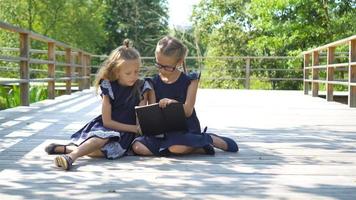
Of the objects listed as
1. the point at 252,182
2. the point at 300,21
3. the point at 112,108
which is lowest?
the point at 252,182

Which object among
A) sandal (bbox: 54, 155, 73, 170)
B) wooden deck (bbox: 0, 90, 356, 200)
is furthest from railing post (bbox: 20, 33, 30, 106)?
sandal (bbox: 54, 155, 73, 170)

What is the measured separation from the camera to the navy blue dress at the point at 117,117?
3.32 metres

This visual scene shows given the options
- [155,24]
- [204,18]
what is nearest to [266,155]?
[204,18]

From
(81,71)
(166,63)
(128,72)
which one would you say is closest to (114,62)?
(128,72)

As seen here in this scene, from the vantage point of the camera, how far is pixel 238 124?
5.40m

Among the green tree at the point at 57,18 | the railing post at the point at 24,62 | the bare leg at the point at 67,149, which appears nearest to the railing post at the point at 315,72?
the railing post at the point at 24,62

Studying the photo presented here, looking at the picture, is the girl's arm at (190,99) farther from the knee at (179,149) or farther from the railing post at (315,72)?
the railing post at (315,72)

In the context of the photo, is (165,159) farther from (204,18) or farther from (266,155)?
(204,18)

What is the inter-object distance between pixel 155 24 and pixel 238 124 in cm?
2909

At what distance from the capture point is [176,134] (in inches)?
134

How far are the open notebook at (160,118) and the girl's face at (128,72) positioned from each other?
9.2 inches

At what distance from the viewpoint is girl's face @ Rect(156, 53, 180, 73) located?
343 cm

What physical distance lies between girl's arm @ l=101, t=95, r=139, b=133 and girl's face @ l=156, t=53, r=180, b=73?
0.37 meters

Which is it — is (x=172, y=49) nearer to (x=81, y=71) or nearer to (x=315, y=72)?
(x=315, y=72)
